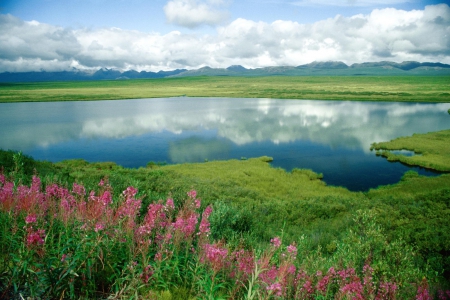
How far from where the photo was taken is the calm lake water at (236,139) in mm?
29719

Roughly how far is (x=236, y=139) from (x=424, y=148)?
903 inches

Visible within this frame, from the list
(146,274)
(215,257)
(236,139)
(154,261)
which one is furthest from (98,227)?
(236,139)

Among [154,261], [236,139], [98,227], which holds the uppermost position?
[98,227]

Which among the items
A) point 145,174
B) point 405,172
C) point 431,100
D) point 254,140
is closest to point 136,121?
point 254,140

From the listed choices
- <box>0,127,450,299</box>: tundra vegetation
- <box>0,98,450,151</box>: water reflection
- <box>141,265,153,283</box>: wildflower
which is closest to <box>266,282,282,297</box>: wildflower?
<box>0,127,450,299</box>: tundra vegetation

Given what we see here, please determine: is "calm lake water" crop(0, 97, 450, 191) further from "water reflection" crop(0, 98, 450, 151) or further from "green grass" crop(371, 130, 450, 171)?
"green grass" crop(371, 130, 450, 171)

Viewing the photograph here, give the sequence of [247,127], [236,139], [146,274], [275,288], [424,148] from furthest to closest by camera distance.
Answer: [247,127]
[236,139]
[424,148]
[146,274]
[275,288]

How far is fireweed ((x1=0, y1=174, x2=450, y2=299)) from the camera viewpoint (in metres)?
3.96

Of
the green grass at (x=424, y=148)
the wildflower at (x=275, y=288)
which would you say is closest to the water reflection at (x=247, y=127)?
the green grass at (x=424, y=148)

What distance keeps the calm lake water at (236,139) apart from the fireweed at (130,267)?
2093cm

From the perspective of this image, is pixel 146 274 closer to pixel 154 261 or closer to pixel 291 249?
pixel 154 261

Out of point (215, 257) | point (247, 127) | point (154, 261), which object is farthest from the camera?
point (247, 127)

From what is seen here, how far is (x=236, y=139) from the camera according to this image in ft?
134

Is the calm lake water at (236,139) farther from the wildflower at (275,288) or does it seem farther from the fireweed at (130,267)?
the wildflower at (275,288)
